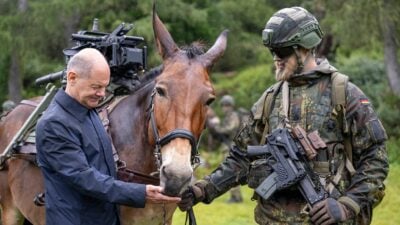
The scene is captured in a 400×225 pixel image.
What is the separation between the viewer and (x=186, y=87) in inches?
168

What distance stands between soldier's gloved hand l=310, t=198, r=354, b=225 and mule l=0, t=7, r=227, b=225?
74 cm

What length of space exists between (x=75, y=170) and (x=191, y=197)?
1079 mm

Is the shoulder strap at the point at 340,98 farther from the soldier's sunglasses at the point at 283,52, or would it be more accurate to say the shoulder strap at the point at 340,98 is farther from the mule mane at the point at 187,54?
the mule mane at the point at 187,54

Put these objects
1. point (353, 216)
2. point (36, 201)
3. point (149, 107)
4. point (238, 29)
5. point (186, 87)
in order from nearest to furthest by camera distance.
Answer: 1. point (353, 216)
2. point (186, 87)
3. point (149, 107)
4. point (36, 201)
5. point (238, 29)

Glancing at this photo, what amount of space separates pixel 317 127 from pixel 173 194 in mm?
905

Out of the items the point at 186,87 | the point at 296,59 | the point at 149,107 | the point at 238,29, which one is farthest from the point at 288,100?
the point at 238,29

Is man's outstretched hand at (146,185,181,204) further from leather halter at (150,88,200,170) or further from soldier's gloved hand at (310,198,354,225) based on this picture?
soldier's gloved hand at (310,198,354,225)

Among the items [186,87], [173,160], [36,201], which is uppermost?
[186,87]

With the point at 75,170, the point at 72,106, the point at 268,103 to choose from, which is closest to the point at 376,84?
the point at 268,103

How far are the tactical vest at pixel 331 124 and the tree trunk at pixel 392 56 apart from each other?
10.5m

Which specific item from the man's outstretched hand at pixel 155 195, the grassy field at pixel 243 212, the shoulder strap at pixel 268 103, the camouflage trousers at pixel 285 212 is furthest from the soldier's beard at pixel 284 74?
the grassy field at pixel 243 212

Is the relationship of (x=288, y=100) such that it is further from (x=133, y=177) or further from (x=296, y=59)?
(x=133, y=177)

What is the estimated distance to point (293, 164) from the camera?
13.0 ft

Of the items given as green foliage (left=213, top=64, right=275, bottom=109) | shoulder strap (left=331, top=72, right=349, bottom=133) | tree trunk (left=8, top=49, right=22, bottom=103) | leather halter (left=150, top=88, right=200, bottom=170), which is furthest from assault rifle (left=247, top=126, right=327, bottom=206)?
green foliage (left=213, top=64, right=275, bottom=109)
